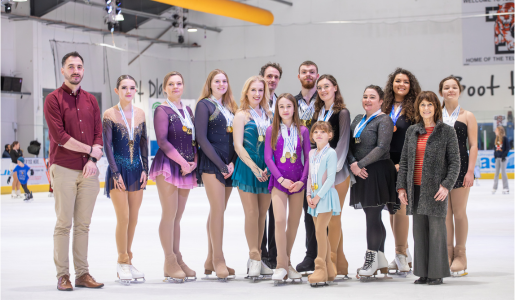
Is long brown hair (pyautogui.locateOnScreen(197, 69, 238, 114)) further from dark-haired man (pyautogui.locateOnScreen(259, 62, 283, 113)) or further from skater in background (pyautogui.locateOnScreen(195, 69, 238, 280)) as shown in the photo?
dark-haired man (pyautogui.locateOnScreen(259, 62, 283, 113))

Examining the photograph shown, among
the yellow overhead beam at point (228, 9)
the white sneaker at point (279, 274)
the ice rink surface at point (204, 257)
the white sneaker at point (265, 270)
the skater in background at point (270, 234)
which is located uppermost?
the yellow overhead beam at point (228, 9)

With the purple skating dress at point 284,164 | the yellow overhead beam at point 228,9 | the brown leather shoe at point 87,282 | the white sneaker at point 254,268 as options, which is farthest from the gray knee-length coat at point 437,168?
the yellow overhead beam at point 228,9

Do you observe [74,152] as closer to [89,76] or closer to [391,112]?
[391,112]

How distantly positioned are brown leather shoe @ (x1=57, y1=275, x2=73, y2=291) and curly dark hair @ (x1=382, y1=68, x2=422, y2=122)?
2.76 metres

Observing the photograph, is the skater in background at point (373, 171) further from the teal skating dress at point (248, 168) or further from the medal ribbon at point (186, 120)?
the medal ribbon at point (186, 120)

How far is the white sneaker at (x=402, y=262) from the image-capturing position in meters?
4.35

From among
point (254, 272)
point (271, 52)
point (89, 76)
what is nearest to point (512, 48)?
point (271, 52)

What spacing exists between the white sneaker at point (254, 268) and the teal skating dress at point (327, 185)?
577 mm

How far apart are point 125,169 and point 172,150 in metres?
0.40

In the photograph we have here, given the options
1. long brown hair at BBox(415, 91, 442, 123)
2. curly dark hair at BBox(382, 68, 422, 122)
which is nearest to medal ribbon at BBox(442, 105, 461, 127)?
curly dark hair at BBox(382, 68, 422, 122)

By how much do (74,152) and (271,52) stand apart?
18.8 metres

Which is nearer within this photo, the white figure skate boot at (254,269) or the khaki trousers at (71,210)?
the khaki trousers at (71,210)

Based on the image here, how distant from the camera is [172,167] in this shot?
13.6 ft

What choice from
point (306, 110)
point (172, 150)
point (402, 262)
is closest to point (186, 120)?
point (172, 150)
